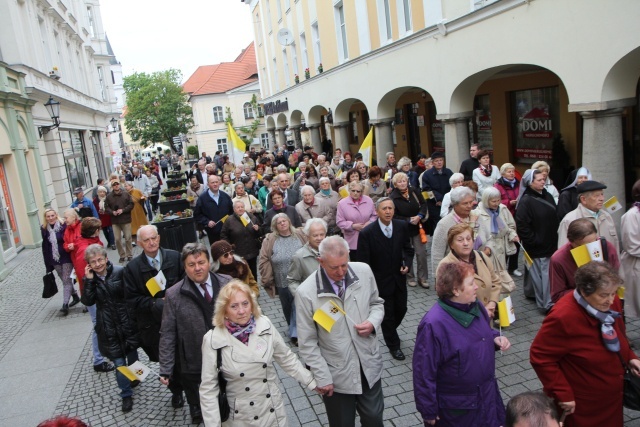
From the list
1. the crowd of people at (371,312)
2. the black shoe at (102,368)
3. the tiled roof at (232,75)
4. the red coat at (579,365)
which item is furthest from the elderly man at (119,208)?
the tiled roof at (232,75)

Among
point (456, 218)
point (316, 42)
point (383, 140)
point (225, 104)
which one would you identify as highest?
point (225, 104)

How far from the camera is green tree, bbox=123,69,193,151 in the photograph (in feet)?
219

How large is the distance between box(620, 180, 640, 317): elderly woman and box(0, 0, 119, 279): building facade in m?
12.3

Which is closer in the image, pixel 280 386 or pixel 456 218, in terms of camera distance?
pixel 280 386

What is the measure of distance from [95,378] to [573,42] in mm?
8932

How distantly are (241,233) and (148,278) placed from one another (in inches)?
106

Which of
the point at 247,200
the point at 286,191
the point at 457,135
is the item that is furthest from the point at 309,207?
the point at 457,135

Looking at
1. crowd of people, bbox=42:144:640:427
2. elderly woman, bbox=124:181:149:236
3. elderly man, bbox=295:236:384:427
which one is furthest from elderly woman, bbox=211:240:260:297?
elderly woman, bbox=124:181:149:236

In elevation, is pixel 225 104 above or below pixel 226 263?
above

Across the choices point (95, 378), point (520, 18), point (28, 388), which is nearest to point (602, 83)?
point (520, 18)

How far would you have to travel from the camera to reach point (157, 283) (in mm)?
4770

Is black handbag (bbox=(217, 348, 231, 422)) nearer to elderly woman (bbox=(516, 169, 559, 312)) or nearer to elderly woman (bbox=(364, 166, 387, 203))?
elderly woman (bbox=(516, 169, 559, 312))

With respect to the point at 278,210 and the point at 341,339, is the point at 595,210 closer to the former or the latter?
the point at 341,339

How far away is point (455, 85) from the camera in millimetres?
11906
